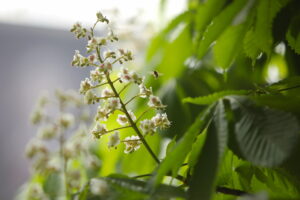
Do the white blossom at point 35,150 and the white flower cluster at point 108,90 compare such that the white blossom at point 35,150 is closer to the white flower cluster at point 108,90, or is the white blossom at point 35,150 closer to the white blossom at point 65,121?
the white blossom at point 65,121

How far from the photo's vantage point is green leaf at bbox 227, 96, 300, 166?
10.8 inches

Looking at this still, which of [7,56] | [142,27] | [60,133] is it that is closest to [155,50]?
[60,133]

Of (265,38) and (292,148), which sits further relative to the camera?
(265,38)

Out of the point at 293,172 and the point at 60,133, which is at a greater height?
the point at 60,133

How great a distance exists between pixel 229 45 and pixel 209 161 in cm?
21

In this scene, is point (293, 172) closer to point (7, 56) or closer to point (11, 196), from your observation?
point (11, 196)

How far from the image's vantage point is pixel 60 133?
872 mm

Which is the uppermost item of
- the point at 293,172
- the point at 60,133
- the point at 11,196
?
the point at 11,196

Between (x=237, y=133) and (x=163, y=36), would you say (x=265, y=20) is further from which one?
(x=163, y=36)

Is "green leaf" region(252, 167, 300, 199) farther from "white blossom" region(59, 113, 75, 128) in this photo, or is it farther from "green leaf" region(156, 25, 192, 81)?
"white blossom" region(59, 113, 75, 128)

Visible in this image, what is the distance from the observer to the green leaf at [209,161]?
0.29 meters

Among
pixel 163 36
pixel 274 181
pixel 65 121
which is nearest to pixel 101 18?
pixel 274 181

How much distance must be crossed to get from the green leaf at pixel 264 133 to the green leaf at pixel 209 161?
12mm

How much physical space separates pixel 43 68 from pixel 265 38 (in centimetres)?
215
